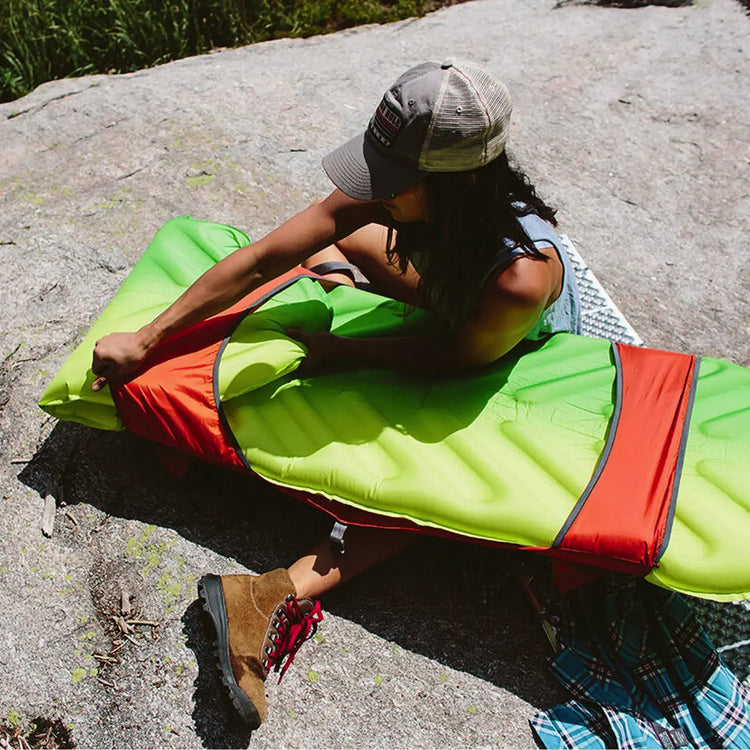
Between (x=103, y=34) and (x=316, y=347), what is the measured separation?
302 centimetres

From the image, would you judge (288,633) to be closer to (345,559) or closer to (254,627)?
(254,627)

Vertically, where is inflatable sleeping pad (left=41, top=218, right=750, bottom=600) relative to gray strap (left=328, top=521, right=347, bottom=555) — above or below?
above

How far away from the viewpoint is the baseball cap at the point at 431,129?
5.31ft

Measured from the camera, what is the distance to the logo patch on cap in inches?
65.7

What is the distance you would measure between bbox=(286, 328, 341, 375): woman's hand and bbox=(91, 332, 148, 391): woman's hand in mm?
393

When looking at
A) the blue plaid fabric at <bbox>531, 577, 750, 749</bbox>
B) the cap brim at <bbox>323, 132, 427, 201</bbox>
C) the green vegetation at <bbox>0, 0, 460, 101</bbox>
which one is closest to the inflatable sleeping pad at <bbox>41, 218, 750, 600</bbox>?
the blue plaid fabric at <bbox>531, 577, 750, 749</bbox>

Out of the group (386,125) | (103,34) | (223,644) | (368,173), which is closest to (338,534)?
(223,644)

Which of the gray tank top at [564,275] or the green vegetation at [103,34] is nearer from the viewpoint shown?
the gray tank top at [564,275]

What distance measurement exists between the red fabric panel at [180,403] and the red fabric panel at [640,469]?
88cm

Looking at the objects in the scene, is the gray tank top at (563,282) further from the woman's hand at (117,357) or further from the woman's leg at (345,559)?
the woman's hand at (117,357)

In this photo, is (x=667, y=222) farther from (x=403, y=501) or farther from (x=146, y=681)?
(x=146, y=681)

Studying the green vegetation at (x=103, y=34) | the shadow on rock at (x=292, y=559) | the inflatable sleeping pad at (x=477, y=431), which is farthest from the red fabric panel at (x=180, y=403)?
the green vegetation at (x=103, y=34)

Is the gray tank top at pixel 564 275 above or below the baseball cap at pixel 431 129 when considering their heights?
below

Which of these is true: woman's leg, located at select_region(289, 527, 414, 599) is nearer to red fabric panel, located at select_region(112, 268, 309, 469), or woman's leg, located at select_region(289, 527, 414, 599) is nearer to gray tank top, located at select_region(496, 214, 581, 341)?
red fabric panel, located at select_region(112, 268, 309, 469)
